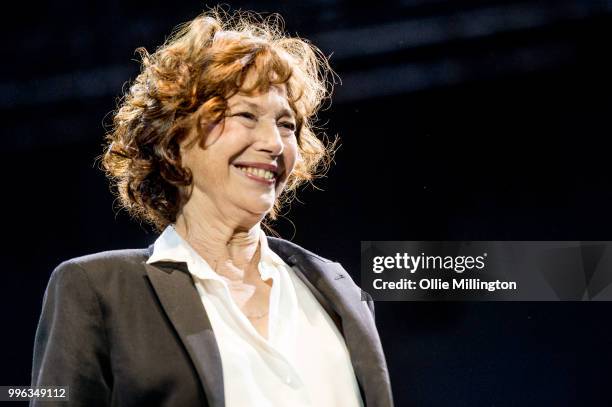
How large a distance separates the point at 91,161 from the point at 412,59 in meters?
0.86

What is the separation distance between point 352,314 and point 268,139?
31 cm

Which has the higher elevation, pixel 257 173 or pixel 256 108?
pixel 256 108

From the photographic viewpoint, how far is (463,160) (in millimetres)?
2156

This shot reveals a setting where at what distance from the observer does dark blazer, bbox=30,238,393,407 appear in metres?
1.13

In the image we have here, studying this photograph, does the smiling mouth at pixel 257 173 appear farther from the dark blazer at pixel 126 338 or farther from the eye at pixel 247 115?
the dark blazer at pixel 126 338

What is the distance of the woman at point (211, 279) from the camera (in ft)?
3.74

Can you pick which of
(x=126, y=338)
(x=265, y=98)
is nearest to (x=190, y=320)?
(x=126, y=338)

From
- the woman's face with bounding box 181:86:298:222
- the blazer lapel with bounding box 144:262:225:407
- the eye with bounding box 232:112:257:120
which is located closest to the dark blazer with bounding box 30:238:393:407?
the blazer lapel with bounding box 144:262:225:407

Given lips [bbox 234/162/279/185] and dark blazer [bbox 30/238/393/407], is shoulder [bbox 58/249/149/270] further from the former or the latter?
lips [bbox 234/162/279/185]

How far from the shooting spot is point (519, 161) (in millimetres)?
2178

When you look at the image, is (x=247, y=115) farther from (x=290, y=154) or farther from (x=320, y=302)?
(x=320, y=302)

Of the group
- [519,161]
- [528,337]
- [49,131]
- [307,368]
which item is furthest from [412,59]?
[307,368]

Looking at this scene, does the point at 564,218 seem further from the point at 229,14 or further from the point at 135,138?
the point at 135,138

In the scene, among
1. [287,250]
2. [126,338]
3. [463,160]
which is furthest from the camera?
[463,160]
